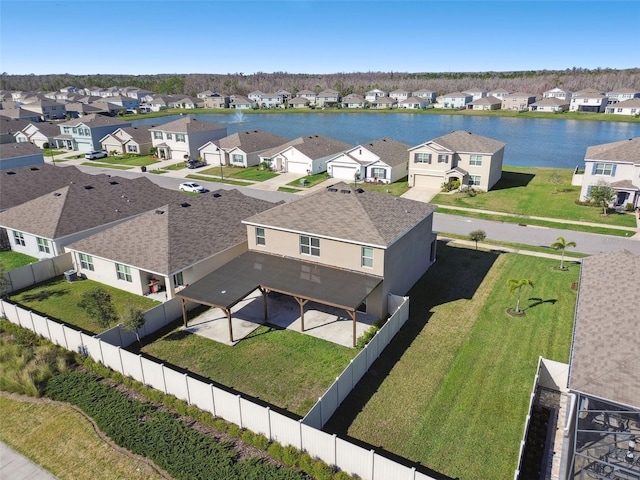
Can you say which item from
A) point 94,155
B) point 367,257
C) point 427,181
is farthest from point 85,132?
point 367,257

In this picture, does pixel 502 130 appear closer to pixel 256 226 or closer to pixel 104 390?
pixel 256 226

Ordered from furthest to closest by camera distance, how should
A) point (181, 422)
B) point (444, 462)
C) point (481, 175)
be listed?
1. point (481, 175)
2. point (181, 422)
3. point (444, 462)

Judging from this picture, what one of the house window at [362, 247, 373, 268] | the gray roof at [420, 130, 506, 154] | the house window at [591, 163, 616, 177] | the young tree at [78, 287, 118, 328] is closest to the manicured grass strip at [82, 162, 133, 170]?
the gray roof at [420, 130, 506, 154]

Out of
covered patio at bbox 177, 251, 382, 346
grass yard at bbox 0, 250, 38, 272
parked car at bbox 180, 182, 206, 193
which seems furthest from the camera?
parked car at bbox 180, 182, 206, 193

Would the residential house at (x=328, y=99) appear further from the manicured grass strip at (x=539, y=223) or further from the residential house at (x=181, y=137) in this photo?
the manicured grass strip at (x=539, y=223)

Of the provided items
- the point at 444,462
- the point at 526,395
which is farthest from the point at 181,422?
the point at 526,395

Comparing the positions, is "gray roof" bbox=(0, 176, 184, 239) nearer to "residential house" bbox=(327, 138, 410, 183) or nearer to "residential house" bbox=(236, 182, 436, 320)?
"residential house" bbox=(236, 182, 436, 320)

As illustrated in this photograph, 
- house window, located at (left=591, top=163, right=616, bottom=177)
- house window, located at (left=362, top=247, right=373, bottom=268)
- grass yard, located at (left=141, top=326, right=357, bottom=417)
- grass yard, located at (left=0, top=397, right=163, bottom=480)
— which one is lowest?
grass yard, located at (left=0, top=397, right=163, bottom=480)
